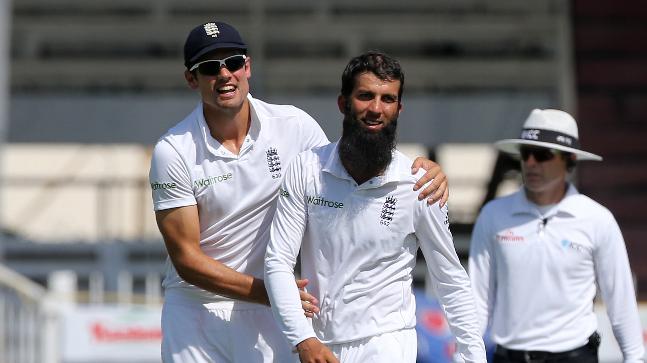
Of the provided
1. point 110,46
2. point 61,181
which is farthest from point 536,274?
point 61,181

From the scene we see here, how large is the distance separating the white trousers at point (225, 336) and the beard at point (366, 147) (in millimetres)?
697

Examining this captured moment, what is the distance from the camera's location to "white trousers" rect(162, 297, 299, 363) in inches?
174

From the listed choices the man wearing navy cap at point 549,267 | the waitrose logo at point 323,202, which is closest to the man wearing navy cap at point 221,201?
the waitrose logo at point 323,202

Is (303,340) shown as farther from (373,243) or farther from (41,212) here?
(41,212)

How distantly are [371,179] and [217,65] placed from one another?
646mm

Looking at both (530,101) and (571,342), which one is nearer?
(571,342)

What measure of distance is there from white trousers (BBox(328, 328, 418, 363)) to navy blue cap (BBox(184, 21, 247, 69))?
1.04 m

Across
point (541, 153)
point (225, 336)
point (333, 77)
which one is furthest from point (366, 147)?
point (333, 77)

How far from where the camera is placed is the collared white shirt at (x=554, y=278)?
17.9 ft

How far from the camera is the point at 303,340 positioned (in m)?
3.91

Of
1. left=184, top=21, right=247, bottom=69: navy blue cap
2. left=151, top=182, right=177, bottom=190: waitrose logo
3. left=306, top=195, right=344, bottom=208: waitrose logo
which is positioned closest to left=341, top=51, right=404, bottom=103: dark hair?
left=306, top=195, right=344, bottom=208: waitrose logo

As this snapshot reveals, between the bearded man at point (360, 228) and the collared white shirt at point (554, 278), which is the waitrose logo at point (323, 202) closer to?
the bearded man at point (360, 228)

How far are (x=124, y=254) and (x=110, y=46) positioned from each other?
1970mm

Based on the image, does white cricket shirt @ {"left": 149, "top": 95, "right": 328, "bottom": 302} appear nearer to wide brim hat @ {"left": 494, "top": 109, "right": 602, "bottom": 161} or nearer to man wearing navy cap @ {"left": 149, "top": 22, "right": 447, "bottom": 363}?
man wearing navy cap @ {"left": 149, "top": 22, "right": 447, "bottom": 363}
